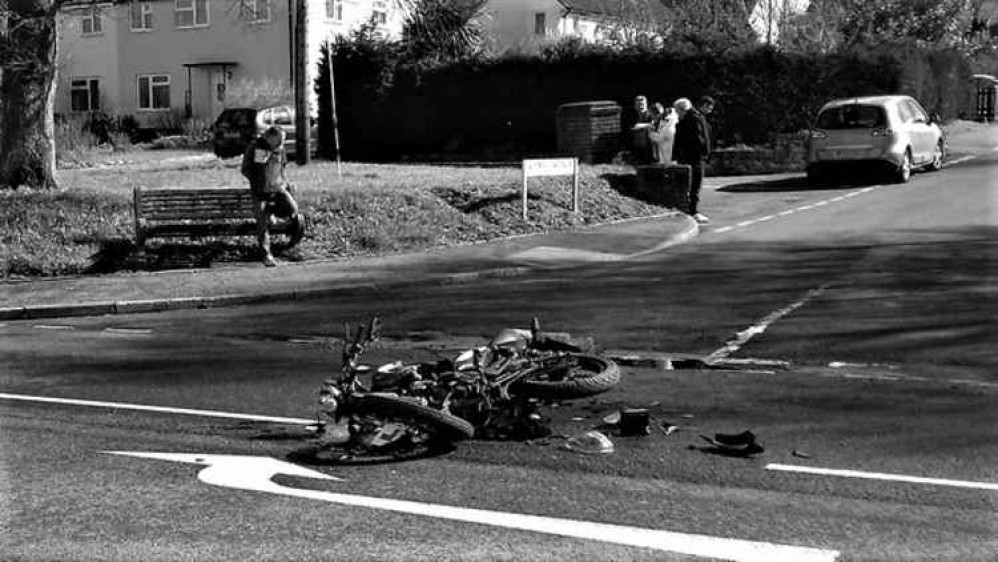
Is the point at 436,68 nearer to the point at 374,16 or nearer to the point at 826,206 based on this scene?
the point at 374,16

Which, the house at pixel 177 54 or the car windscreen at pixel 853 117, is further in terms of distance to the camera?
the house at pixel 177 54

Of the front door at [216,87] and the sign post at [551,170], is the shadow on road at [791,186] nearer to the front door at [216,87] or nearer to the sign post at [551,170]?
the sign post at [551,170]

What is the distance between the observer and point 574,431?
7.14 m

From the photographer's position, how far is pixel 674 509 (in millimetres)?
5660

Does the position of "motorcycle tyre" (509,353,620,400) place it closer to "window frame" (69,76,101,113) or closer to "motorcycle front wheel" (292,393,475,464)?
"motorcycle front wheel" (292,393,475,464)

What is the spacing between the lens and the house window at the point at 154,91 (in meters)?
53.4

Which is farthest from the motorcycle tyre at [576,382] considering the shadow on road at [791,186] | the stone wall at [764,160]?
the stone wall at [764,160]

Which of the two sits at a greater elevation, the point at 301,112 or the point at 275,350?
the point at 301,112

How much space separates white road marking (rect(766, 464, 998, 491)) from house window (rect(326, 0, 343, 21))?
45.9m

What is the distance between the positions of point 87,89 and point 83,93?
325mm

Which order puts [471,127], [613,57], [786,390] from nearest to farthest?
[786,390]
[613,57]
[471,127]

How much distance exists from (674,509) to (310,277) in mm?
9886

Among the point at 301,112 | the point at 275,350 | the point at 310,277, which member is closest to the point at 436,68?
the point at 301,112

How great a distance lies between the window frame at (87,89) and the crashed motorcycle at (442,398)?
51.7 meters
